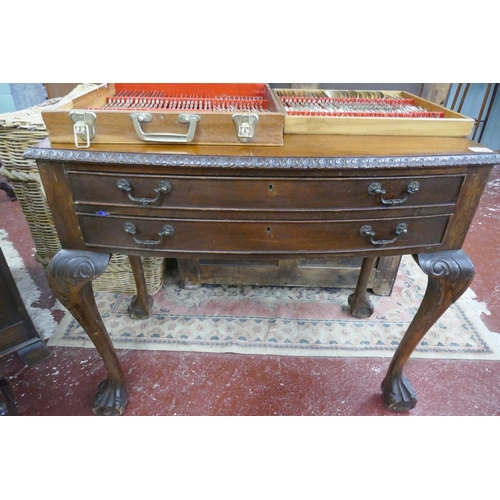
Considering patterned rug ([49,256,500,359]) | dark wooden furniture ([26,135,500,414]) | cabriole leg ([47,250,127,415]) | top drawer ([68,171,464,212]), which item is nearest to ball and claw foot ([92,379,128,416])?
cabriole leg ([47,250,127,415])

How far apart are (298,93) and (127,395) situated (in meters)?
1.33

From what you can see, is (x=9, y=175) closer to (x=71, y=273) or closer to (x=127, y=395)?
(x=71, y=273)

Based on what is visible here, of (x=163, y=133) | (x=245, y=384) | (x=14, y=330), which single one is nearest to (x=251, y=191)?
(x=163, y=133)

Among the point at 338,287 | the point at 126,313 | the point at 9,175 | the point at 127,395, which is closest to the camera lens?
the point at 127,395

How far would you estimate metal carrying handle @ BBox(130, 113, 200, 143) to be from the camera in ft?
2.82

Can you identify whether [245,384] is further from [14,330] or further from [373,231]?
[14,330]

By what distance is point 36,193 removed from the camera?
166 centimetres

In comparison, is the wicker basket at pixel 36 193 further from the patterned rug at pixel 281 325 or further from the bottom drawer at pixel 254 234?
the bottom drawer at pixel 254 234

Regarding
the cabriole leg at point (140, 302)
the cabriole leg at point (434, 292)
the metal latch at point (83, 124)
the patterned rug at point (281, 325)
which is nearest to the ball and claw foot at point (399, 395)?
the cabriole leg at point (434, 292)

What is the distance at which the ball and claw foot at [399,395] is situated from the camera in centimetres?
133

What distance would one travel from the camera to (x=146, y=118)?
34.1 inches

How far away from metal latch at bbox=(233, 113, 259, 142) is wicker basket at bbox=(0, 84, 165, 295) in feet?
2.50

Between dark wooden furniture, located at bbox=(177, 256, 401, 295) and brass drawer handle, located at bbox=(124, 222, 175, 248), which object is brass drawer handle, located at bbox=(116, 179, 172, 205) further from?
dark wooden furniture, located at bbox=(177, 256, 401, 295)

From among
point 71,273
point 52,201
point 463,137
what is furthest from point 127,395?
point 463,137
